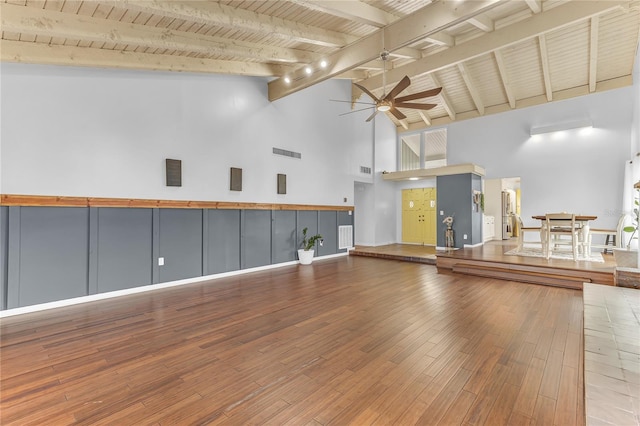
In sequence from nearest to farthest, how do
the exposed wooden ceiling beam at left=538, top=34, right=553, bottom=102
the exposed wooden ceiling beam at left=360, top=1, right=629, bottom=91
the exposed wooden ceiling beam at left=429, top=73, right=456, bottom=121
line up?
1. the exposed wooden ceiling beam at left=360, top=1, right=629, bottom=91
2. the exposed wooden ceiling beam at left=538, top=34, right=553, bottom=102
3. the exposed wooden ceiling beam at left=429, top=73, right=456, bottom=121

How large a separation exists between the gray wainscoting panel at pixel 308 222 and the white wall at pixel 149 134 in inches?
12.0

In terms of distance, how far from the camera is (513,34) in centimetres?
605

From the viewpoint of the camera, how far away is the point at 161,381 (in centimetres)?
217

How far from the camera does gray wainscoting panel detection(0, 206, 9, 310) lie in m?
3.62

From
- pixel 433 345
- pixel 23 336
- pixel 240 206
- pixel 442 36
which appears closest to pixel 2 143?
pixel 23 336

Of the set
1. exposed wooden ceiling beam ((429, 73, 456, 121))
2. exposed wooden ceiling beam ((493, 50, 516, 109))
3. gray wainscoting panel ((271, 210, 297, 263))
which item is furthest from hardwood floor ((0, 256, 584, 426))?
exposed wooden ceiling beam ((429, 73, 456, 121))

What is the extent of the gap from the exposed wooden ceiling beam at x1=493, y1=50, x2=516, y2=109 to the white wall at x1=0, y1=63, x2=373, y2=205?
481 centimetres

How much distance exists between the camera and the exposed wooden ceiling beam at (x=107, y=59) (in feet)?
12.0

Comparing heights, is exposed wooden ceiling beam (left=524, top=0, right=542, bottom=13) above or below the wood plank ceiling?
above

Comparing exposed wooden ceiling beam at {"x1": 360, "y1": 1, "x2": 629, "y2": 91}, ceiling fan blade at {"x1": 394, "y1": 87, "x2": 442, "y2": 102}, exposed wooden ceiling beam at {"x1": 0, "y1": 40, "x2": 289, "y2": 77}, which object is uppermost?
exposed wooden ceiling beam at {"x1": 360, "y1": 1, "x2": 629, "y2": 91}

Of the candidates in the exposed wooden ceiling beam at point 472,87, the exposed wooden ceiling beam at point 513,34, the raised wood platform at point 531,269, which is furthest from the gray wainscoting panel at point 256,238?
the exposed wooden ceiling beam at point 472,87

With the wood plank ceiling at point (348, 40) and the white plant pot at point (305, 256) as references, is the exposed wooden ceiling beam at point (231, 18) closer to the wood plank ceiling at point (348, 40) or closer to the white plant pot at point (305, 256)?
the wood plank ceiling at point (348, 40)

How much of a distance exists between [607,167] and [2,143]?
39.9 ft

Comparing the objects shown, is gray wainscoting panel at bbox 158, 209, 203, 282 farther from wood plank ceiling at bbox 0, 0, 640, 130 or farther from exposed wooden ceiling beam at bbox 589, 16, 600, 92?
exposed wooden ceiling beam at bbox 589, 16, 600, 92
